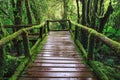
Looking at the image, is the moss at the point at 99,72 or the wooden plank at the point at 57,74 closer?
the moss at the point at 99,72

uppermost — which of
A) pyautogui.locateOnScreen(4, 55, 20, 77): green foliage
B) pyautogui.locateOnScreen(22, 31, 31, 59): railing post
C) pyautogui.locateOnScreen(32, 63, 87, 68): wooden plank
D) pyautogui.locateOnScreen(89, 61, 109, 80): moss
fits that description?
pyautogui.locateOnScreen(22, 31, 31, 59): railing post

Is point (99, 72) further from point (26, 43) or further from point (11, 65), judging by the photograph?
point (11, 65)

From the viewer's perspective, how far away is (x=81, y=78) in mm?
5684

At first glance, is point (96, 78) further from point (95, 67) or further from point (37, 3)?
point (37, 3)

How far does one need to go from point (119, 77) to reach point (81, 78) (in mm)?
3355

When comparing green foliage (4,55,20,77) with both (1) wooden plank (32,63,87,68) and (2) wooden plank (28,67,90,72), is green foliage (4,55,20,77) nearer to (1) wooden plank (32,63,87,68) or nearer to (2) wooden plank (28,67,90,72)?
(1) wooden plank (32,63,87,68)

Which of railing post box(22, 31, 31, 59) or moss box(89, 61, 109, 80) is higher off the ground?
railing post box(22, 31, 31, 59)

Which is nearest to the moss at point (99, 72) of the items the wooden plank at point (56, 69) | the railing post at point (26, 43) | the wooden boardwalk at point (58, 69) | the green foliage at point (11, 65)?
the wooden boardwalk at point (58, 69)

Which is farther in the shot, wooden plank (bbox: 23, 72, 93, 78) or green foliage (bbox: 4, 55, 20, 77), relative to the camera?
green foliage (bbox: 4, 55, 20, 77)

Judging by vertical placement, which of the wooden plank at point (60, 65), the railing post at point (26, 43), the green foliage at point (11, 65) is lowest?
the green foliage at point (11, 65)

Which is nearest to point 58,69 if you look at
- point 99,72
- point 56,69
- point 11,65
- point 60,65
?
point 56,69

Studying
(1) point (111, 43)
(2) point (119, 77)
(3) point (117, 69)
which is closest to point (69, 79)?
(1) point (111, 43)

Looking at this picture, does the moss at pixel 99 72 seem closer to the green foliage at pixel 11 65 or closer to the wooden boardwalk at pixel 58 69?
the wooden boardwalk at pixel 58 69

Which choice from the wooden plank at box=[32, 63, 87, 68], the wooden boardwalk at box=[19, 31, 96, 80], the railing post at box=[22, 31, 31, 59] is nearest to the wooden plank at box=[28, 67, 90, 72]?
the wooden boardwalk at box=[19, 31, 96, 80]
